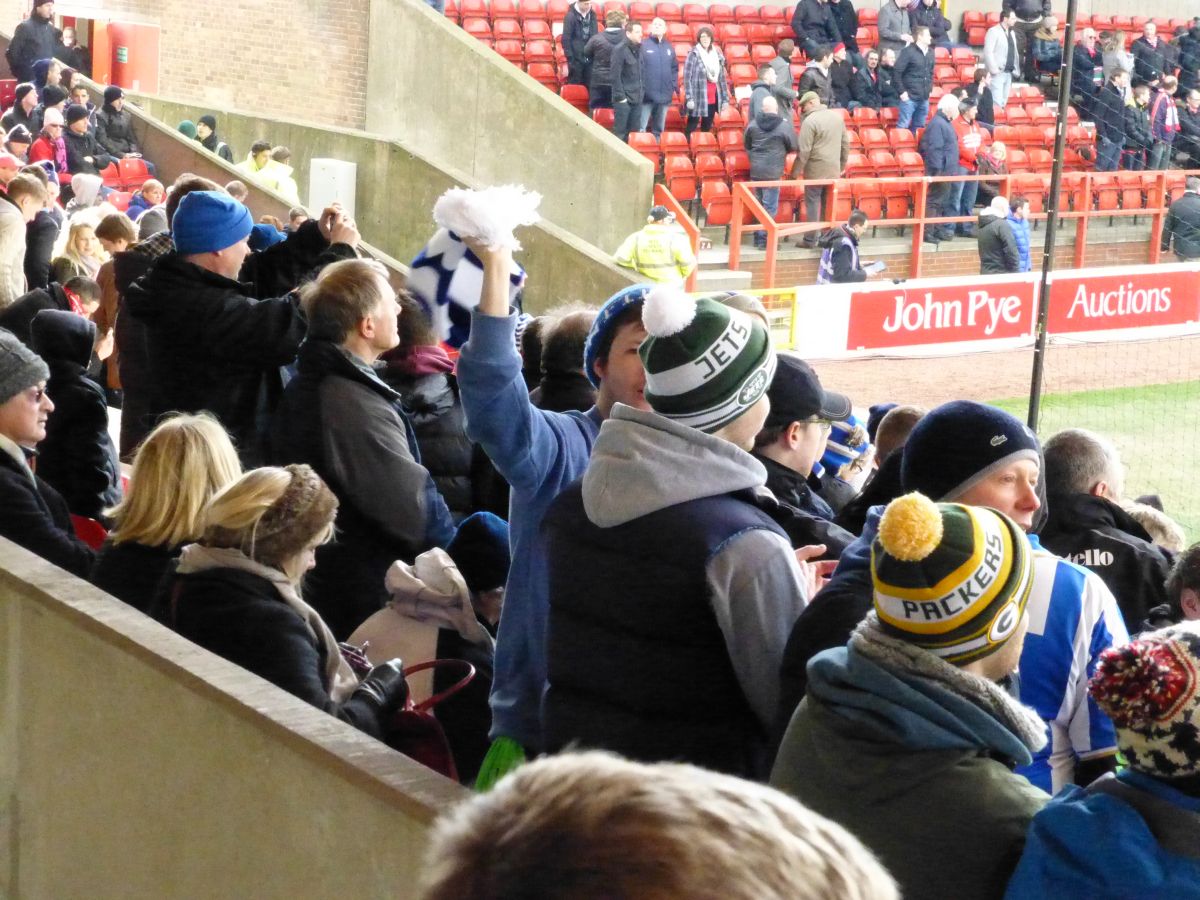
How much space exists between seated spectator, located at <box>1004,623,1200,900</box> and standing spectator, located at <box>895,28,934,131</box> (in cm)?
2083

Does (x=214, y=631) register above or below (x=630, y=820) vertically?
below

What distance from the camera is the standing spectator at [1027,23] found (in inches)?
979

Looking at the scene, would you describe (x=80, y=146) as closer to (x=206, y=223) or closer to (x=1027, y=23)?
(x=206, y=223)

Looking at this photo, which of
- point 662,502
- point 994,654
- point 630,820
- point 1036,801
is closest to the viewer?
point 630,820

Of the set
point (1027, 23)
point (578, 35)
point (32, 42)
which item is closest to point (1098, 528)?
point (32, 42)

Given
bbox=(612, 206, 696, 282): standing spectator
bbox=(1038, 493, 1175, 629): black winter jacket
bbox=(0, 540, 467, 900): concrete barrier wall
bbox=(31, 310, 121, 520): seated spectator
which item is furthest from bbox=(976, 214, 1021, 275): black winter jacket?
bbox=(0, 540, 467, 900): concrete barrier wall

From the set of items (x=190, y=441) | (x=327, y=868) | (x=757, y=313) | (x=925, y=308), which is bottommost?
(x=925, y=308)

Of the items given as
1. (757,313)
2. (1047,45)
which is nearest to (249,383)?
(757,313)

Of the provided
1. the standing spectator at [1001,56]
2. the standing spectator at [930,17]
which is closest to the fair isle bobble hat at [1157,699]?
the standing spectator at [1001,56]

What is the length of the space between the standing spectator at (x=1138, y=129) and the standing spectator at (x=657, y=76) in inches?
279

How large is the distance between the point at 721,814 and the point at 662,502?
4.98 feet

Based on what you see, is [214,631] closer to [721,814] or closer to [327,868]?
[327,868]

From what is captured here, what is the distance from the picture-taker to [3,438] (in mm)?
4457

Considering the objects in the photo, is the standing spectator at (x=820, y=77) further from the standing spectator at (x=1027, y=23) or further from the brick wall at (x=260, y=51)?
the brick wall at (x=260, y=51)
